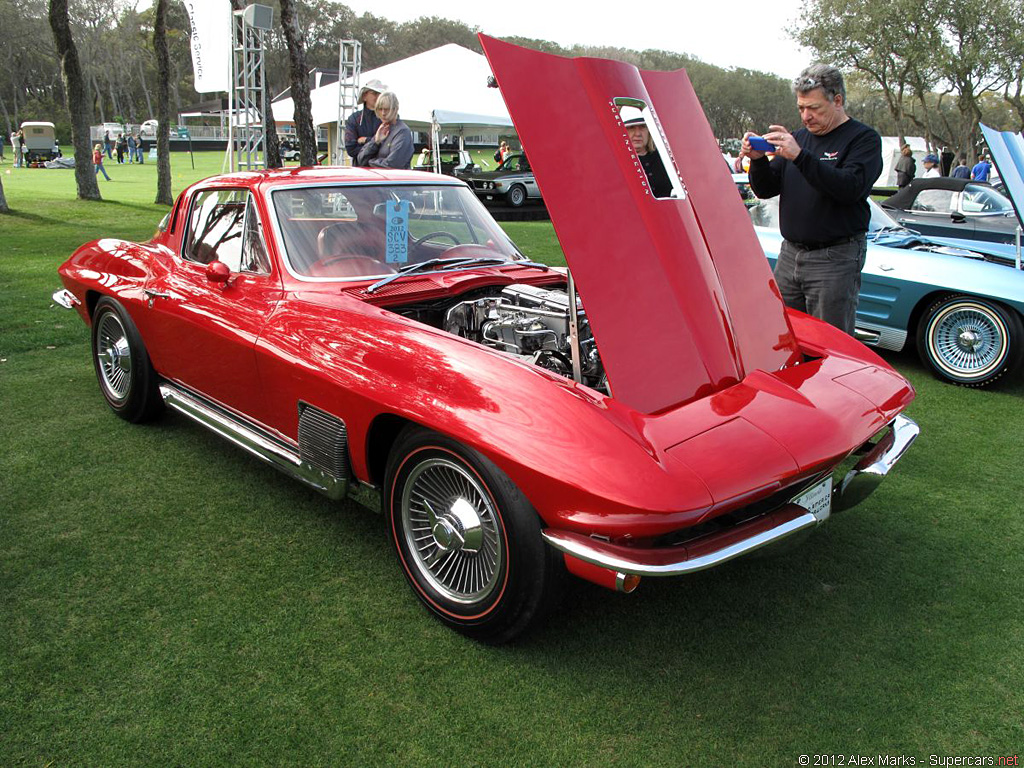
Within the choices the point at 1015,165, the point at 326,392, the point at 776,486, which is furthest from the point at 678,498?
the point at 1015,165

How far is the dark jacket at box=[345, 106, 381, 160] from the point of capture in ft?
26.2

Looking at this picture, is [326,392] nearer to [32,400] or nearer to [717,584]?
[717,584]

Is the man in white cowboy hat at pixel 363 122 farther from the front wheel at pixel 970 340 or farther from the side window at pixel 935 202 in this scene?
the side window at pixel 935 202

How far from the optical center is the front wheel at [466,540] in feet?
7.73

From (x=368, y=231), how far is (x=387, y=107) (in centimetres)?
342

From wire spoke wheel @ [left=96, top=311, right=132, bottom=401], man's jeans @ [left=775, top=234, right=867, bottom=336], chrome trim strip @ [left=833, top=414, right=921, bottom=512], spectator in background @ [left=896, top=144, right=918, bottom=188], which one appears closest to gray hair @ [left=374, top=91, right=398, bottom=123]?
wire spoke wheel @ [left=96, top=311, right=132, bottom=401]

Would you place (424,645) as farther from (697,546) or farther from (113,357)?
(113,357)

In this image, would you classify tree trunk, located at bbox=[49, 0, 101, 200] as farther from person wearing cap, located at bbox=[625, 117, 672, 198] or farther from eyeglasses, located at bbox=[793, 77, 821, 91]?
person wearing cap, located at bbox=[625, 117, 672, 198]

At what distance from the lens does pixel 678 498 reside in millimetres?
2125

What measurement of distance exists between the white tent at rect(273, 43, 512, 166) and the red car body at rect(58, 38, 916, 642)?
54.1 feet

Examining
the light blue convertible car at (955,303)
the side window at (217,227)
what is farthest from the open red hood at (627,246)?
the light blue convertible car at (955,303)

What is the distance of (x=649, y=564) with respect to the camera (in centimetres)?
217

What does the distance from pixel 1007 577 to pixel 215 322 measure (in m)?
3.57

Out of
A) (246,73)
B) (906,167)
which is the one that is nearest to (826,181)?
(246,73)
